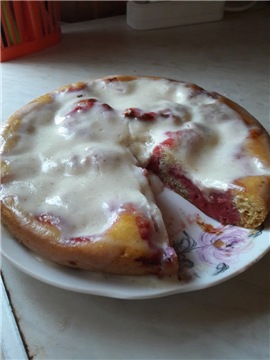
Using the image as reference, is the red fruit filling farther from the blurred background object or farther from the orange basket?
the blurred background object

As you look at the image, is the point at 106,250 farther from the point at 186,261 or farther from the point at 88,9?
the point at 88,9

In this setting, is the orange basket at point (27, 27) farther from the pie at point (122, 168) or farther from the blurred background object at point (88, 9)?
the pie at point (122, 168)

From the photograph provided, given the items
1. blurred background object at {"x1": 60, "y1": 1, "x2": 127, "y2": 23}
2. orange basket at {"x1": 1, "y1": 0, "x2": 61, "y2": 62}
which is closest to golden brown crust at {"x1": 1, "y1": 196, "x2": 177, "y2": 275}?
orange basket at {"x1": 1, "y1": 0, "x2": 61, "y2": 62}

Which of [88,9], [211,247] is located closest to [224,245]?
[211,247]

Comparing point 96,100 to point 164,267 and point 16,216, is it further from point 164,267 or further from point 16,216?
point 164,267

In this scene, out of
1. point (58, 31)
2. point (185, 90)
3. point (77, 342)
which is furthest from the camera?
point (58, 31)

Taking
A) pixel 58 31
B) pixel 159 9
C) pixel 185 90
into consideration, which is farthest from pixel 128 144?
pixel 159 9
